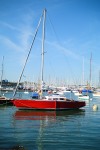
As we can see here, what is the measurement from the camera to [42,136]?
20297 millimetres

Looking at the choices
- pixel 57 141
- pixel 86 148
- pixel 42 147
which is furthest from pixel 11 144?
pixel 86 148

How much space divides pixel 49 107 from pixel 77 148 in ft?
74.8

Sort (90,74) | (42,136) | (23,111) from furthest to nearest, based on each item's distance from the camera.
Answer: (90,74), (23,111), (42,136)

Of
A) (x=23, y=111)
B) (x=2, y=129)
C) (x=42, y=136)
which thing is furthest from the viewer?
(x=23, y=111)

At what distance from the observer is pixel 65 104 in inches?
1599

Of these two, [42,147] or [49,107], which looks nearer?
[42,147]

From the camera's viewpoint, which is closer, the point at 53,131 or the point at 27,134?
the point at 27,134

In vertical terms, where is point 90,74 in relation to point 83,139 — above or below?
above

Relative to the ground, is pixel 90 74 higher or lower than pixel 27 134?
higher

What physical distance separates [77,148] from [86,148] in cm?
62

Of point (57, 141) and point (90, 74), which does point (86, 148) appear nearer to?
point (57, 141)

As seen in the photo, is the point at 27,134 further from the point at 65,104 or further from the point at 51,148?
the point at 65,104

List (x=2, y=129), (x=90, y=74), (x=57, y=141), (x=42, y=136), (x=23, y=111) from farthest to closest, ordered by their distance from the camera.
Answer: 1. (x=90, y=74)
2. (x=23, y=111)
3. (x=2, y=129)
4. (x=42, y=136)
5. (x=57, y=141)

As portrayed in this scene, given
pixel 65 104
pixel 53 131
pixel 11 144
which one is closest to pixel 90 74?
pixel 65 104
